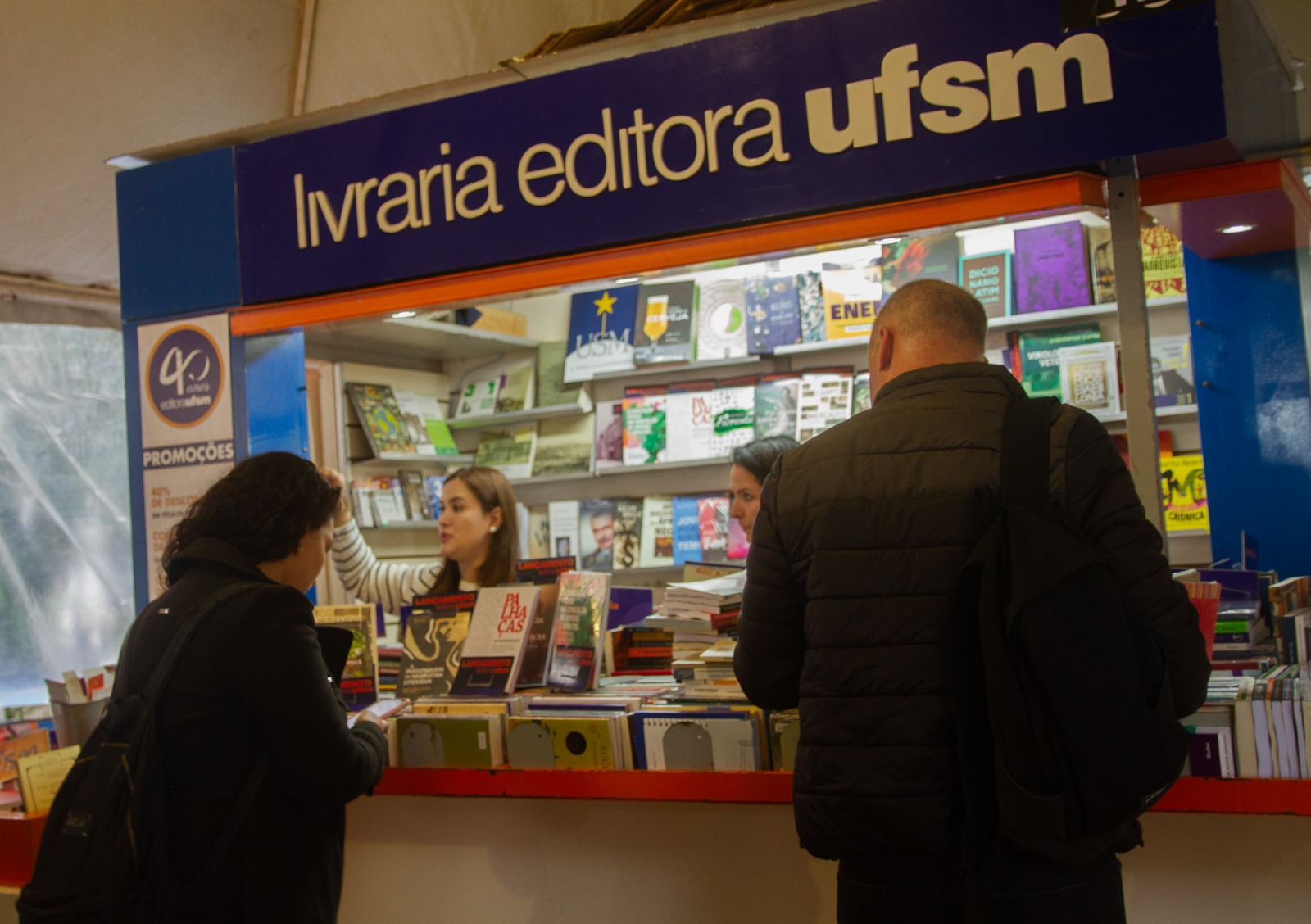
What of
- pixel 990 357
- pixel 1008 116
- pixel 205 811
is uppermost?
pixel 1008 116

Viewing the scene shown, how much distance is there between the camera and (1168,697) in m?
1.61

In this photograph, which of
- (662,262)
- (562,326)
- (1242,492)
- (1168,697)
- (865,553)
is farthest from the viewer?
(562,326)

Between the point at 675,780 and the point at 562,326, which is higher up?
the point at 562,326

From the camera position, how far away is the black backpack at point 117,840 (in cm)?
182

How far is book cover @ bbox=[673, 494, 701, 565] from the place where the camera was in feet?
16.1

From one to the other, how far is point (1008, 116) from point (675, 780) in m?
1.71

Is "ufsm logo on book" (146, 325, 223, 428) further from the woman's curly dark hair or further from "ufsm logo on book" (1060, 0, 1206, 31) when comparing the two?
"ufsm logo on book" (1060, 0, 1206, 31)

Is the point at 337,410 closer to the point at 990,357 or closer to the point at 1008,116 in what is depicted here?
the point at 990,357

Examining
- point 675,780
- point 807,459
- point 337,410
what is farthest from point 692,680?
point 337,410

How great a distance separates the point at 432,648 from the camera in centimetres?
304

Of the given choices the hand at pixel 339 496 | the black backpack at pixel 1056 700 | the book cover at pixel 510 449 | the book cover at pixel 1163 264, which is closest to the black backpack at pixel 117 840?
the hand at pixel 339 496

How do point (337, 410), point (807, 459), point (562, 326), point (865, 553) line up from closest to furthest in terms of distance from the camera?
1. point (865, 553)
2. point (807, 459)
3. point (337, 410)
4. point (562, 326)

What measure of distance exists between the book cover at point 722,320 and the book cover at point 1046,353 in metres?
1.19

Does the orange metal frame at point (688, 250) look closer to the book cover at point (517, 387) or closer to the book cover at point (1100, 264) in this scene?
the book cover at point (1100, 264)
